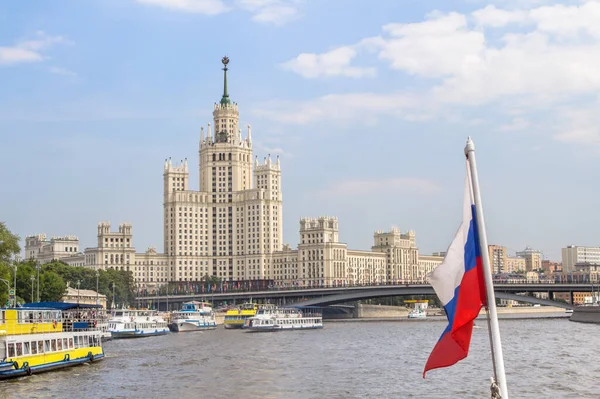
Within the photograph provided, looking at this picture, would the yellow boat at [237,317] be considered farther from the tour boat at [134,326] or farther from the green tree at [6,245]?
the green tree at [6,245]

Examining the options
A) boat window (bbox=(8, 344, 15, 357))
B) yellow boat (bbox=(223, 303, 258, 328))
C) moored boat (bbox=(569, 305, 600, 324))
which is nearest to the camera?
boat window (bbox=(8, 344, 15, 357))

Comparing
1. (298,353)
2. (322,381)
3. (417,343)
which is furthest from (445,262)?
(417,343)

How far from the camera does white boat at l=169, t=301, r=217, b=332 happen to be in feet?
435

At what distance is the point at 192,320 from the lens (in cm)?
13575

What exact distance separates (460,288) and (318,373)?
46521 millimetres

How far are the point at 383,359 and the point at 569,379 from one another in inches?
776

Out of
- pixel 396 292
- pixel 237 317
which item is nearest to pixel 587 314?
pixel 396 292

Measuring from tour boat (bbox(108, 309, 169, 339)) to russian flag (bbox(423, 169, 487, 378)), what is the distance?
327 ft

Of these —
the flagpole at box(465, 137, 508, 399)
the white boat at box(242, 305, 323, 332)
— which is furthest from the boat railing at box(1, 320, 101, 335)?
the white boat at box(242, 305, 323, 332)

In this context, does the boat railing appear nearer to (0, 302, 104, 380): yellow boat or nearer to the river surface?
(0, 302, 104, 380): yellow boat

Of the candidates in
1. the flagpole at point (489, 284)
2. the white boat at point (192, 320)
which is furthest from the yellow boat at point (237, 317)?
the flagpole at point (489, 284)

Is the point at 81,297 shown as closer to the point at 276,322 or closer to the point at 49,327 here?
the point at 276,322

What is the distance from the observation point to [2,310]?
58250 mm

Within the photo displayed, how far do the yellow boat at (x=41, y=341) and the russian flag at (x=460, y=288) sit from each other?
4486 cm
